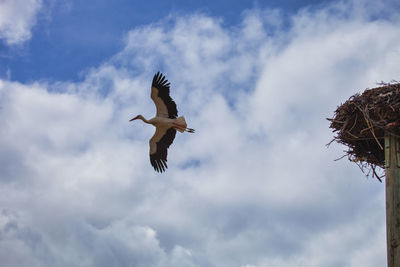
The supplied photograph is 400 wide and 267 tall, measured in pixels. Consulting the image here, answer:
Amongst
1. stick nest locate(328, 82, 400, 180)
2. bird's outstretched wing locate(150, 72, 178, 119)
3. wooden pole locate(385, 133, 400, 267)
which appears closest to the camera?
wooden pole locate(385, 133, 400, 267)

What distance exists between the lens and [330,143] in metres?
7.74

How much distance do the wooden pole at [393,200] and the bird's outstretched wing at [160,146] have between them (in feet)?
19.1

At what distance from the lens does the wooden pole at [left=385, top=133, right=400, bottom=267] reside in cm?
565

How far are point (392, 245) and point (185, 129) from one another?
6014 mm

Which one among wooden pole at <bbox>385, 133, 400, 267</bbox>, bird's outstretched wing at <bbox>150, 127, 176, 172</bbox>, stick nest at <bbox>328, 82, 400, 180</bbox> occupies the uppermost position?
bird's outstretched wing at <bbox>150, 127, 176, 172</bbox>

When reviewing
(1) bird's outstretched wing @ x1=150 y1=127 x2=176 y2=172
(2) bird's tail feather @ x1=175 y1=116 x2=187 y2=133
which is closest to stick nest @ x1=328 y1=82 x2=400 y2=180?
(2) bird's tail feather @ x1=175 y1=116 x2=187 y2=133

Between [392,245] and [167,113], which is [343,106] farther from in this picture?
[167,113]

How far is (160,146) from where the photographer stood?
37.3 ft

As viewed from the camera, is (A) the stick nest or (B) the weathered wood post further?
(A) the stick nest

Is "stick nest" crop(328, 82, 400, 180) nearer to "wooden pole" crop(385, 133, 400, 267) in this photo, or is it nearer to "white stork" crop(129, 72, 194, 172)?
"wooden pole" crop(385, 133, 400, 267)

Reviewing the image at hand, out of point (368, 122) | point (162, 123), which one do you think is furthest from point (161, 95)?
point (368, 122)

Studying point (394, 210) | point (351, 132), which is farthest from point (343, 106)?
point (394, 210)

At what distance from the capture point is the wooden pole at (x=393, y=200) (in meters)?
5.65

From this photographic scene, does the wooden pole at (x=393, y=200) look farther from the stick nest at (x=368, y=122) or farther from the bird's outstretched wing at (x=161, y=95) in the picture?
the bird's outstretched wing at (x=161, y=95)
